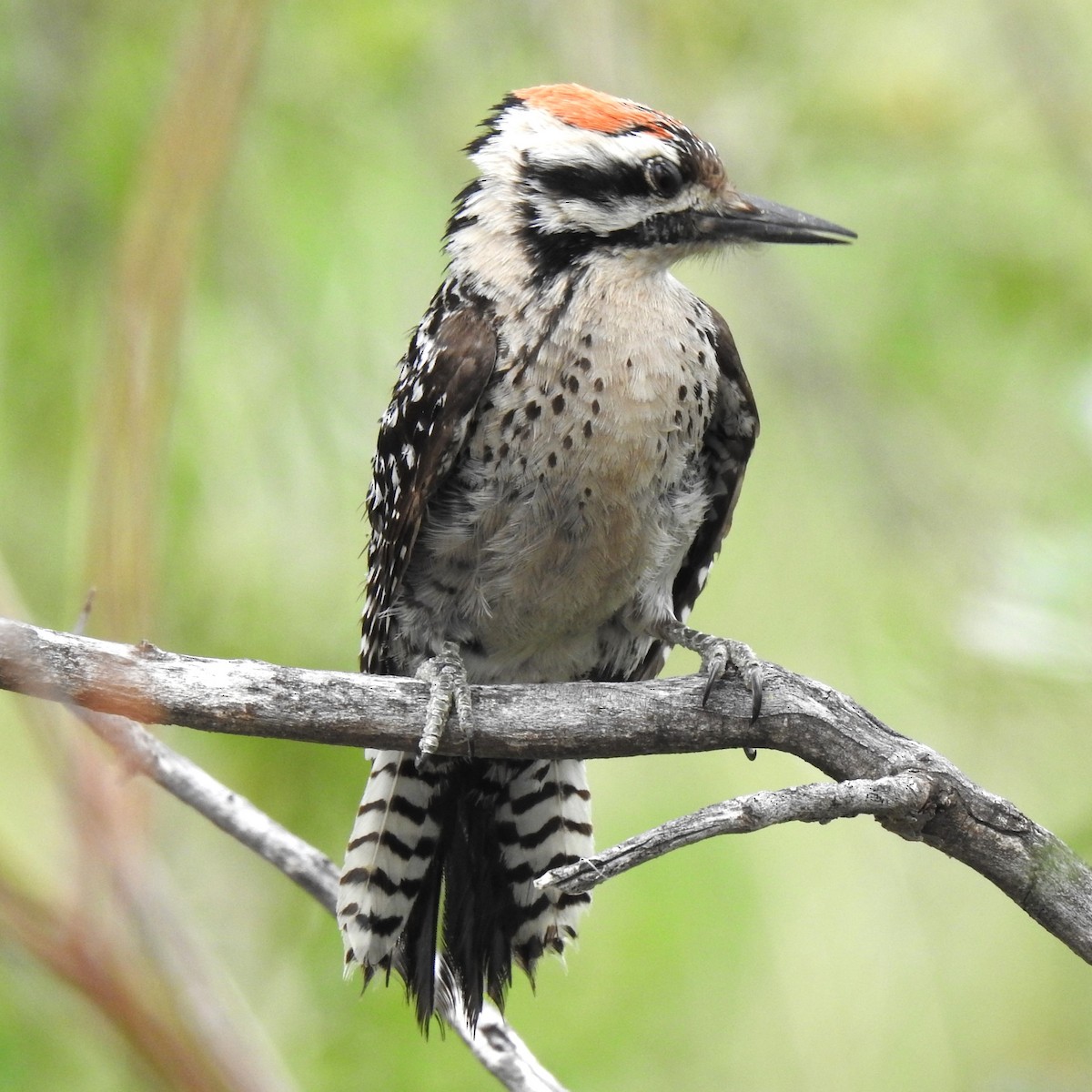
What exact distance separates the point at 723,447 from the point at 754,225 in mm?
627

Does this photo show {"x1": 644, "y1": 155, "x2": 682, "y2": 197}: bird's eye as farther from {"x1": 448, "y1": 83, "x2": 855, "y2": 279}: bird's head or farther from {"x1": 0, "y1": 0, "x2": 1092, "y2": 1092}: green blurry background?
{"x1": 0, "y1": 0, "x2": 1092, "y2": 1092}: green blurry background

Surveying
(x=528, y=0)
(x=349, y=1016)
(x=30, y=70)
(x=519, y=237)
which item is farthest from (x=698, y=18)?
(x=349, y=1016)

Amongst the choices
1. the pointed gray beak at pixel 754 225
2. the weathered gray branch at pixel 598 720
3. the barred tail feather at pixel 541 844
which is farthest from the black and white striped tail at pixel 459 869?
the pointed gray beak at pixel 754 225

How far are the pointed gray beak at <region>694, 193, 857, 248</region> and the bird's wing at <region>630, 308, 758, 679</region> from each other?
10.4 inches

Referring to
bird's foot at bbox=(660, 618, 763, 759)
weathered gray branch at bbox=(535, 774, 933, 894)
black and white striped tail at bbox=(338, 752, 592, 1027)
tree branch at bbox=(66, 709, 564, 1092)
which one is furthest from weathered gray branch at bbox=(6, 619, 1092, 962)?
black and white striped tail at bbox=(338, 752, 592, 1027)

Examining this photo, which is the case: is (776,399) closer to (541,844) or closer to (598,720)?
(541,844)

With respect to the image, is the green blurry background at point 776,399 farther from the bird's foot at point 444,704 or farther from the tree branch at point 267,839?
the bird's foot at point 444,704

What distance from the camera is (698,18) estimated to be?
526cm

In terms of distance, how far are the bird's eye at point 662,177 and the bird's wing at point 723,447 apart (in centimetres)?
40

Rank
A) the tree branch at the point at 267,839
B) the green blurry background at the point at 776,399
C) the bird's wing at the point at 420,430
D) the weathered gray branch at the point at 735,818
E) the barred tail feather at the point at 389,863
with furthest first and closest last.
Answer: the green blurry background at the point at 776,399 < the barred tail feather at the point at 389,863 < the bird's wing at the point at 420,430 < the tree branch at the point at 267,839 < the weathered gray branch at the point at 735,818

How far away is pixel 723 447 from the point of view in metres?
3.90

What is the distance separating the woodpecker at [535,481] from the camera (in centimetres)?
355

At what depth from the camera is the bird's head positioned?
3689 millimetres

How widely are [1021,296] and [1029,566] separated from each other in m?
2.28
